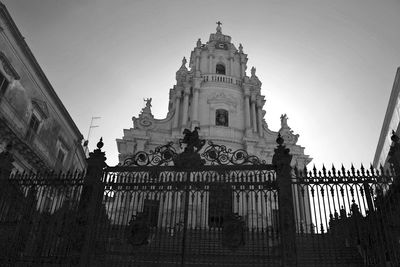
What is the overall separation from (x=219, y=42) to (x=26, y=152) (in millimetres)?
23533

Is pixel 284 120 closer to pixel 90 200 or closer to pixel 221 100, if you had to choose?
pixel 221 100

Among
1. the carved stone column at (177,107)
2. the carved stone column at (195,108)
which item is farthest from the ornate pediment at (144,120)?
the carved stone column at (195,108)

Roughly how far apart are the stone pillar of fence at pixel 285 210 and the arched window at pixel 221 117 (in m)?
19.7

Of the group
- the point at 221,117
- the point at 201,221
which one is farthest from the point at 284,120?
the point at 201,221

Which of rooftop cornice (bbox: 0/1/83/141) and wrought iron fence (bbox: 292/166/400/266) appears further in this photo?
rooftop cornice (bbox: 0/1/83/141)

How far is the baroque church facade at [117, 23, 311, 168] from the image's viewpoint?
86.2 feet

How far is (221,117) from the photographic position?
28.5m

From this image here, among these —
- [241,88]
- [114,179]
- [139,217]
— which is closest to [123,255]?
[139,217]

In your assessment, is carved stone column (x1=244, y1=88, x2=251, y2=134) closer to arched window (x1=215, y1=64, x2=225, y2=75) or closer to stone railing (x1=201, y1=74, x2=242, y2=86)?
stone railing (x1=201, y1=74, x2=242, y2=86)

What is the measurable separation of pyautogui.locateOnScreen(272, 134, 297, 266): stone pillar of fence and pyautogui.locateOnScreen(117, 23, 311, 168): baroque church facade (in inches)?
683

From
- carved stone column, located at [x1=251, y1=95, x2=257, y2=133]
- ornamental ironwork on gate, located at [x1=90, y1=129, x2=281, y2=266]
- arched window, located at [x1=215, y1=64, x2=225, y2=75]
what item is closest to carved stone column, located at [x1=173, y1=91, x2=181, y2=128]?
arched window, located at [x1=215, y1=64, x2=225, y2=75]

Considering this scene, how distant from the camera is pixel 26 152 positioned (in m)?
18.4

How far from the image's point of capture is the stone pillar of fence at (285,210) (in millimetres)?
7029

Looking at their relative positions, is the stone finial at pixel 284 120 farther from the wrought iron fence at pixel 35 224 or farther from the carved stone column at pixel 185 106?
the wrought iron fence at pixel 35 224
